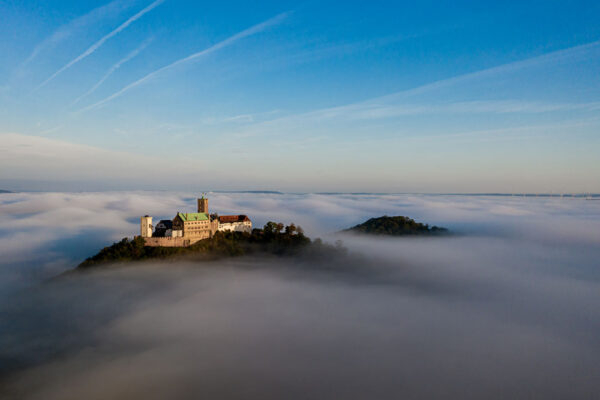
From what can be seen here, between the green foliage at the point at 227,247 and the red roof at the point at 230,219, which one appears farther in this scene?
the red roof at the point at 230,219

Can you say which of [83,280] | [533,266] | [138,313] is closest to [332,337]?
[138,313]

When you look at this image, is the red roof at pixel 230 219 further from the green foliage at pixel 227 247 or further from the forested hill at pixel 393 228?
the forested hill at pixel 393 228

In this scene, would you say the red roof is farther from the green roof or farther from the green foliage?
the green roof

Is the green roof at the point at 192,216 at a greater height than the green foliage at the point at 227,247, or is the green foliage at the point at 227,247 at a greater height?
the green roof at the point at 192,216

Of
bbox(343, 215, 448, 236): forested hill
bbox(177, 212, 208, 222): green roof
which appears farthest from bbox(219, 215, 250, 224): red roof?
bbox(343, 215, 448, 236): forested hill

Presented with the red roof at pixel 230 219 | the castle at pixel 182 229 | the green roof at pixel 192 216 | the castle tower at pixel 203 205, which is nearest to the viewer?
the castle at pixel 182 229

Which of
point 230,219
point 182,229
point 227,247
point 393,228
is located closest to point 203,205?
point 182,229

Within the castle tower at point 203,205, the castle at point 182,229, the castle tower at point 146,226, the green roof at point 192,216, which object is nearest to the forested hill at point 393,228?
the castle tower at point 203,205
